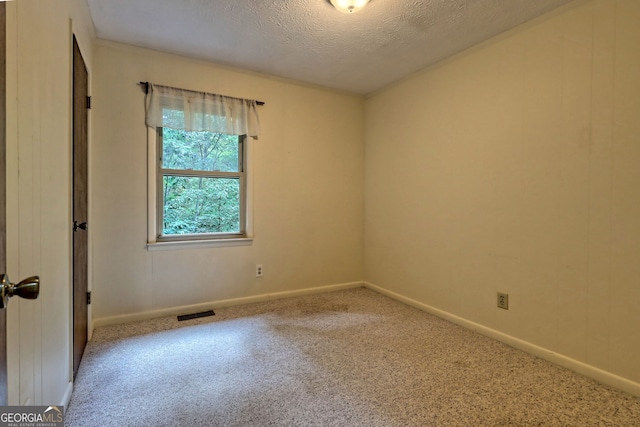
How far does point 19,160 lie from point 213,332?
1.99 m

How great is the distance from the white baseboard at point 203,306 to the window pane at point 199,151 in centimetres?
135

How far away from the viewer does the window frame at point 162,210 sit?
291 cm

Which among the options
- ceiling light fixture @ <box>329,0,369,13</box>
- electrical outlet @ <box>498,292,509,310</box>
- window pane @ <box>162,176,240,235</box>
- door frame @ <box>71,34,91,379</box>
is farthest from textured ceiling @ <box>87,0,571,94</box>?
electrical outlet @ <box>498,292,509,310</box>

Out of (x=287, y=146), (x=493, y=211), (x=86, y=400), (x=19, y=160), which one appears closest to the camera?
(x=19, y=160)

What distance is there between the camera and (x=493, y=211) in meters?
2.59

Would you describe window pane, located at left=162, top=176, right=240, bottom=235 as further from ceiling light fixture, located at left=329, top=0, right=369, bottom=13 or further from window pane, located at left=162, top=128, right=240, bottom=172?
ceiling light fixture, located at left=329, top=0, right=369, bottom=13

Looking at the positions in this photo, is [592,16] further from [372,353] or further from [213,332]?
[213,332]

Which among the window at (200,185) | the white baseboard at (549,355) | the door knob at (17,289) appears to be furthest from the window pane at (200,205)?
the door knob at (17,289)

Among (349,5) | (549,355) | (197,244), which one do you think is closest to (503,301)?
(549,355)

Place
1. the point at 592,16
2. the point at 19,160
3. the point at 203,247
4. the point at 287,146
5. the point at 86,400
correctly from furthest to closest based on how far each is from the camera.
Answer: the point at 287,146, the point at 203,247, the point at 592,16, the point at 86,400, the point at 19,160

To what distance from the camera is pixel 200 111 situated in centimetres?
305

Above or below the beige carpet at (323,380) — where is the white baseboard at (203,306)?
above

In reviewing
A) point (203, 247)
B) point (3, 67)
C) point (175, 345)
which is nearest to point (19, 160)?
point (3, 67)

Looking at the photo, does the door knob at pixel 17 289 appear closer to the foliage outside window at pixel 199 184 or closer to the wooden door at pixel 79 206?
the wooden door at pixel 79 206
